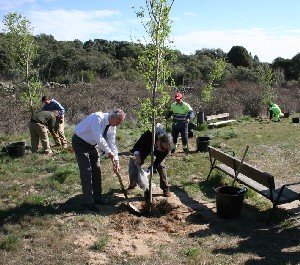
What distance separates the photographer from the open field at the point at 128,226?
5.68 m

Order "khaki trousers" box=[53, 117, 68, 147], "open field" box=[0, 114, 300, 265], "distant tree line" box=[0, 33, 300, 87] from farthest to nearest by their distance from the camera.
Answer: 1. "distant tree line" box=[0, 33, 300, 87]
2. "khaki trousers" box=[53, 117, 68, 147]
3. "open field" box=[0, 114, 300, 265]

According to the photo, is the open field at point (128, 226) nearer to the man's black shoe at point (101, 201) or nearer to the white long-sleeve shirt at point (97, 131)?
the man's black shoe at point (101, 201)

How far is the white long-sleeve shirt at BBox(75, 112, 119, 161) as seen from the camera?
6.66 m

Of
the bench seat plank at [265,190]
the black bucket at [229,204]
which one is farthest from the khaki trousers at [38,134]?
the black bucket at [229,204]

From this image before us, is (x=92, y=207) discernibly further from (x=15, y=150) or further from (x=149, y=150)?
(x=15, y=150)

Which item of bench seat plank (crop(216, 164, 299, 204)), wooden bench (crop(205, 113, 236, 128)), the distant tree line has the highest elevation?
the distant tree line

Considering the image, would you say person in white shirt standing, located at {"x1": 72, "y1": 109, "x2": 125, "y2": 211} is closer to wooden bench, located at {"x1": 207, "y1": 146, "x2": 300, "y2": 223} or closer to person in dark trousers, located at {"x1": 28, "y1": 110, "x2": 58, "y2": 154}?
wooden bench, located at {"x1": 207, "y1": 146, "x2": 300, "y2": 223}

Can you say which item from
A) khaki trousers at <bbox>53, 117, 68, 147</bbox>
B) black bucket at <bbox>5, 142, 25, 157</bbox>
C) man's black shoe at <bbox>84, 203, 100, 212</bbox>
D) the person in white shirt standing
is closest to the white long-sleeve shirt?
the person in white shirt standing

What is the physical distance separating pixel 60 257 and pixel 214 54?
174 feet

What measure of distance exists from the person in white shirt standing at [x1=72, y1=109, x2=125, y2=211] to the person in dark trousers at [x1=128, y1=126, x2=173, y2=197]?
0.58 metres

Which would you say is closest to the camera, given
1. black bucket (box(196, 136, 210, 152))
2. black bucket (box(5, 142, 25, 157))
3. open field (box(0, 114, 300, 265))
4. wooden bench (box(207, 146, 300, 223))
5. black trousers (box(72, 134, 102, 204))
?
open field (box(0, 114, 300, 265))

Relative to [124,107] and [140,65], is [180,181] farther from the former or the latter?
[124,107]

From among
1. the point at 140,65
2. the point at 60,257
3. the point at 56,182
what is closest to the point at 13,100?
the point at 56,182

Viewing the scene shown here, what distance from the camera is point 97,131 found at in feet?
22.0
